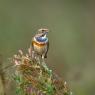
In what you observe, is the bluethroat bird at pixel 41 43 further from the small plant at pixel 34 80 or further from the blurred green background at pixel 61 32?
the blurred green background at pixel 61 32

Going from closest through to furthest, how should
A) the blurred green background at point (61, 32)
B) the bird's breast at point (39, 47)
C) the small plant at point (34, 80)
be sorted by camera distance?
the small plant at point (34, 80), the bird's breast at point (39, 47), the blurred green background at point (61, 32)

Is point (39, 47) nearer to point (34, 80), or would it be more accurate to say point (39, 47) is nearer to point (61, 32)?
point (34, 80)

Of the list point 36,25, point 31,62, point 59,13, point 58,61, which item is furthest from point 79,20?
point 31,62

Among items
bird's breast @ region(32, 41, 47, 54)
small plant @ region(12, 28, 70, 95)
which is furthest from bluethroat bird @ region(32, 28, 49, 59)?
small plant @ region(12, 28, 70, 95)

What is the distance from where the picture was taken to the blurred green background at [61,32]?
1351cm

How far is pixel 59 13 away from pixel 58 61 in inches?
98.6

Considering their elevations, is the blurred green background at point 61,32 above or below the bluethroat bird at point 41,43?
below

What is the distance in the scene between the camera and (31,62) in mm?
6781

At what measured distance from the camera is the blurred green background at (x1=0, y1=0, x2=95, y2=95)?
1351 centimetres

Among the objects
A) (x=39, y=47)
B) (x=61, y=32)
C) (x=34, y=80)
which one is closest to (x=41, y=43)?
(x=39, y=47)

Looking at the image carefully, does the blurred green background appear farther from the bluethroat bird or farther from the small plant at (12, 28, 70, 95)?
the small plant at (12, 28, 70, 95)

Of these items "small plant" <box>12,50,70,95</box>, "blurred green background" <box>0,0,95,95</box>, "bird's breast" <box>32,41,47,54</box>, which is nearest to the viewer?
"small plant" <box>12,50,70,95</box>

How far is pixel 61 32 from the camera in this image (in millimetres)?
15781

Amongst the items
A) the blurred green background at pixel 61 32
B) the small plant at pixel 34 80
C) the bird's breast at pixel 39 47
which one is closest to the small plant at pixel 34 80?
the small plant at pixel 34 80
